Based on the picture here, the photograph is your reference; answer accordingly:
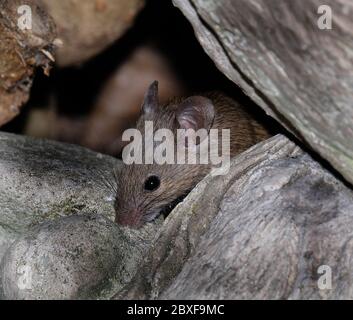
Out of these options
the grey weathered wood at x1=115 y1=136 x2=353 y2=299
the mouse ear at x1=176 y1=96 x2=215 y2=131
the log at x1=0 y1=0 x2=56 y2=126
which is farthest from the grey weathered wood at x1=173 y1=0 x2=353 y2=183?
the log at x1=0 y1=0 x2=56 y2=126

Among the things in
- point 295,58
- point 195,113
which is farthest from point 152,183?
point 295,58

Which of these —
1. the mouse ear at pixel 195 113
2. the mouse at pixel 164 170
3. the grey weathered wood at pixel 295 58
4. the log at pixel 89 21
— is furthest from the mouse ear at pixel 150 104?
the grey weathered wood at pixel 295 58

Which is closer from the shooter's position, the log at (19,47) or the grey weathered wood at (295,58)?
the grey weathered wood at (295,58)

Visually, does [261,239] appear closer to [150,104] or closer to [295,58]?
[295,58]

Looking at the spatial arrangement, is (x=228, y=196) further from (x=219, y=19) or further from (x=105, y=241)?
(x=219, y=19)

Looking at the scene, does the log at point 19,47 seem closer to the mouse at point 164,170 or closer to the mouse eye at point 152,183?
the mouse at point 164,170

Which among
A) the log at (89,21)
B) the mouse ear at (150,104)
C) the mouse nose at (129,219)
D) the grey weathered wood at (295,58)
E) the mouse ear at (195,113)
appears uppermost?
the log at (89,21)

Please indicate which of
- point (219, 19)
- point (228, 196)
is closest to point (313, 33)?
point (219, 19)
